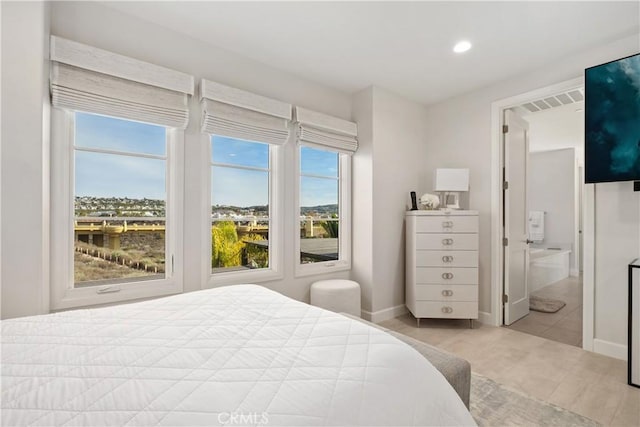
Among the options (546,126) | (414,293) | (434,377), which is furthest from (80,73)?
(546,126)

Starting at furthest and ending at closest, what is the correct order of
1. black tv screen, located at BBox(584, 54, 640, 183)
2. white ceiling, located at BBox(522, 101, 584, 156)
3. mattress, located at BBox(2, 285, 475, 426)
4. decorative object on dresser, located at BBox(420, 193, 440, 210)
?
1. white ceiling, located at BBox(522, 101, 584, 156)
2. decorative object on dresser, located at BBox(420, 193, 440, 210)
3. black tv screen, located at BBox(584, 54, 640, 183)
4. mattress, located at BBox(2, 285, 475, 426)

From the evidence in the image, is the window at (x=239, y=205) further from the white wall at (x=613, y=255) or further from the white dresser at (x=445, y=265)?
the white wall at (x=613, y=255)

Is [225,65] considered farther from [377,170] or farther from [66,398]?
[66,398]

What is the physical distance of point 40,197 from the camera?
1.68m

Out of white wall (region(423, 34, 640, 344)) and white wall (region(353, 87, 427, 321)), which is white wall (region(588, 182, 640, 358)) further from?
white wall (region(353, 87, 427, 321))

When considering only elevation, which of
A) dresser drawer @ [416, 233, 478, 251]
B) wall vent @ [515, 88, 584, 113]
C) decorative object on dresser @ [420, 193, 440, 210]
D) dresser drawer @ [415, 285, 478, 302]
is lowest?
dresser drawer @ [415, 285, 478, 302]

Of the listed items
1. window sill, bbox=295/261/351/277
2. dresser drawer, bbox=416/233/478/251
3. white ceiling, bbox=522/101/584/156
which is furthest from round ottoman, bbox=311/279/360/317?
white ceiling, bbox=522/101/584/156

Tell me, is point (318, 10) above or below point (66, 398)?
above

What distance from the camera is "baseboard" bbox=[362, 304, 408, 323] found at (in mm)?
3291

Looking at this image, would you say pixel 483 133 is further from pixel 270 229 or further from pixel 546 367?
pixel 270 229

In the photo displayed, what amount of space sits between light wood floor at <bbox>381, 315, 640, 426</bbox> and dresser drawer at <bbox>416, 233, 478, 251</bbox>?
849 millimetres

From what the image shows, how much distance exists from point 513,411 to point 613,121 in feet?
7.54

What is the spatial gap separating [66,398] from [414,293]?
3.04 m

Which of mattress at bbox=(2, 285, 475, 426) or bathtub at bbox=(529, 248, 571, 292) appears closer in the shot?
mattress at bbox=(2, 285, 475, 426)
